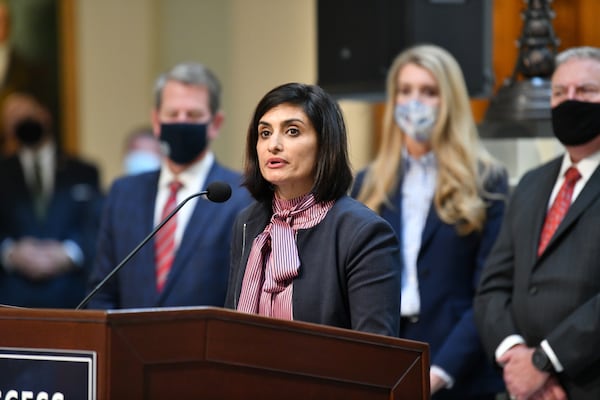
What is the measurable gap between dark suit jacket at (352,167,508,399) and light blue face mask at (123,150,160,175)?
3393 millimetres

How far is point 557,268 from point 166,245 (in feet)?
3.98

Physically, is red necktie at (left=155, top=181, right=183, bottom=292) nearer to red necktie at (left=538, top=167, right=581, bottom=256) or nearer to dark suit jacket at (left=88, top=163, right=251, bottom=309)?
dark suit jacket at (left=88, top=163, right=251, bottom=309)

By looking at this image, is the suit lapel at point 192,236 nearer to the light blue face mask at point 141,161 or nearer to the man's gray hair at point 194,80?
the man's gray hair at point 194,80

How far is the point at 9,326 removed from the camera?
2223 millimetres

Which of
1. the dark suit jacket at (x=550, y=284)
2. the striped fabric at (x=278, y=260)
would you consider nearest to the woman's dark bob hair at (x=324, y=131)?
the striped fabric at (x=278, y=260)

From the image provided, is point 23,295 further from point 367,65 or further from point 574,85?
point 574,85

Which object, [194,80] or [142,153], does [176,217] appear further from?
[142,153]

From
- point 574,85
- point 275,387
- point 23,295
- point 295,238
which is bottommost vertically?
point 23,295

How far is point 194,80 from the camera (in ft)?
12.7

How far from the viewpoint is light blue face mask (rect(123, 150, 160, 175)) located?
6914mm

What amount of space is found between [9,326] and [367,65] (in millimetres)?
2627

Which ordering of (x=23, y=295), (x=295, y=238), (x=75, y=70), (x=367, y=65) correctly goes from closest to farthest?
(x=295, y=238) → (x=367, y=65) → (x=23, y=295) → (x=75, y=70)

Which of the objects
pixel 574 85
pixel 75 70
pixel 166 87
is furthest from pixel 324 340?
pixel 75 70

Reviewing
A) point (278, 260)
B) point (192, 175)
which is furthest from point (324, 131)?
point (192, 175)
